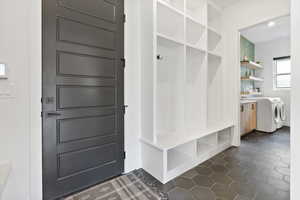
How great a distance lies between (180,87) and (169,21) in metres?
1.23

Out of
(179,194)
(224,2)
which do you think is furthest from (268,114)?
(179,194)

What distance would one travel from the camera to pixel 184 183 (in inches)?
74.7

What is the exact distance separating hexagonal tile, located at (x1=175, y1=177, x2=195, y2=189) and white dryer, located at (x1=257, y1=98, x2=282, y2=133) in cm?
365

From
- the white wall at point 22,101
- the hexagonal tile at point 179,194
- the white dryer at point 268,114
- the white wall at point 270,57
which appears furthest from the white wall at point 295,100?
the white wall at point 270,57

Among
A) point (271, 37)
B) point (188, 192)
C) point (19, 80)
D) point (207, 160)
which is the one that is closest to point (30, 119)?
point (19, 80)

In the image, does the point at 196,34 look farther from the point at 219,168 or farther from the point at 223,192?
the point at 223,192

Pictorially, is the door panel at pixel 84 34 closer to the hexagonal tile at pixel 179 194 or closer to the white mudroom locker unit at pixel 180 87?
the white mudroom locker unit at pixel 180 87

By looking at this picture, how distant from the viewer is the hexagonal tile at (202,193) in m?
1.63

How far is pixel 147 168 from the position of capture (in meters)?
2.18

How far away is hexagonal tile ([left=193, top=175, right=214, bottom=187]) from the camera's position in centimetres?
186

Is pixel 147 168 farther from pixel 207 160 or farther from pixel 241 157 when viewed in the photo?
pixel 241 157

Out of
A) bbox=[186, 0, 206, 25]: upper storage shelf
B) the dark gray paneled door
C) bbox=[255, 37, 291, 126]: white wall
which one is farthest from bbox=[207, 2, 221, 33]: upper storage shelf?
bbox=[255, 37, 291, 126]: white wall

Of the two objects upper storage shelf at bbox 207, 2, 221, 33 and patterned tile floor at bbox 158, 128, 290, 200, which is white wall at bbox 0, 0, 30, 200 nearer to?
patterned tile floor at bbox 158, 128, 290, 200

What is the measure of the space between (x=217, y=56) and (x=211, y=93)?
0.82 metres
